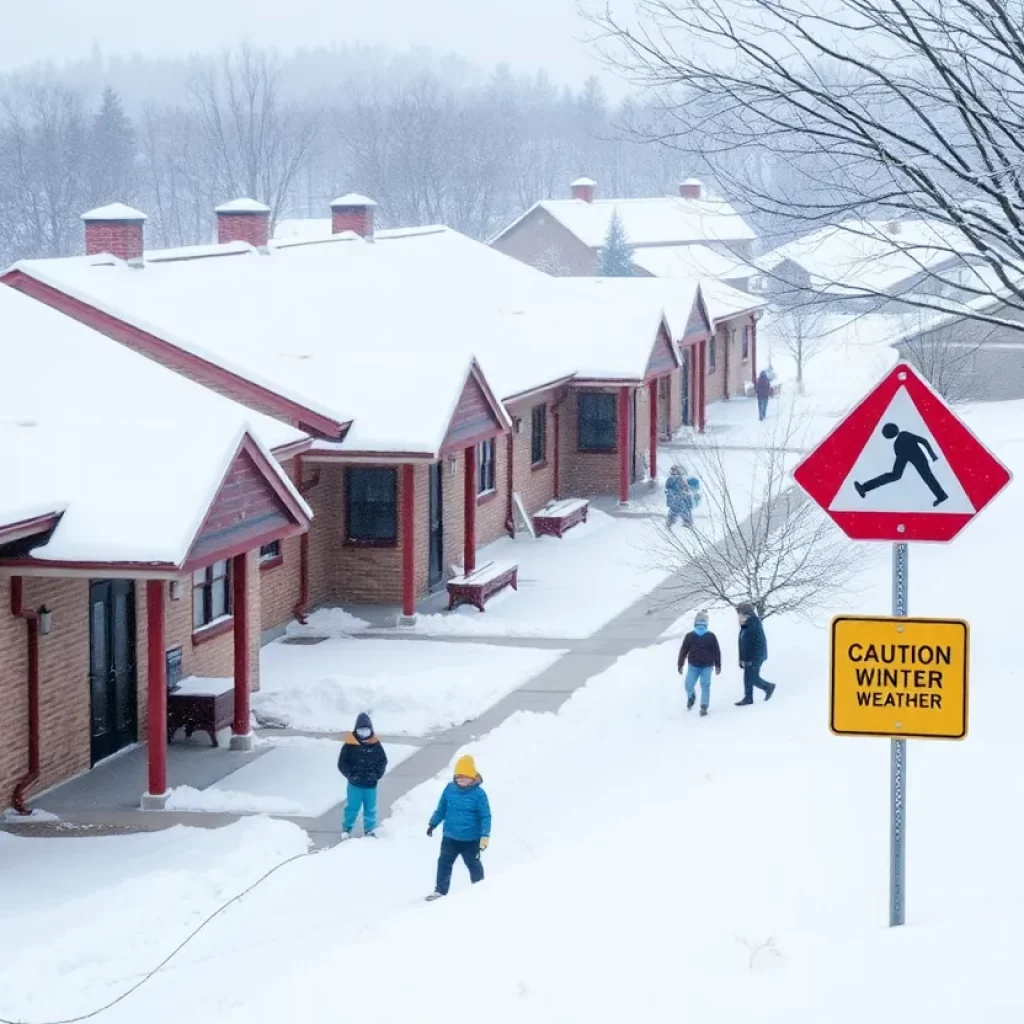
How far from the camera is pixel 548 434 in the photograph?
33.5 m

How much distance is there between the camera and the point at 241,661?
Result: 1703 centimetres

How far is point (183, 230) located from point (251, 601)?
350 feet

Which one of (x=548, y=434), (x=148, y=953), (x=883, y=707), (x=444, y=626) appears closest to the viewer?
(x=883, y=707)

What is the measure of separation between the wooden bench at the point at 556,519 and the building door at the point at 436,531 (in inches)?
176

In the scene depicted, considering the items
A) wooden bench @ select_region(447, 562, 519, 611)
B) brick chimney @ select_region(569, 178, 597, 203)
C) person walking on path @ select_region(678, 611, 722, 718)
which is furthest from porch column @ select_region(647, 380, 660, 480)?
brick chimney @ select_region(569, 178, 597, 203)

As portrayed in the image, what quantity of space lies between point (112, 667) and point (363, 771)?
4084 mm

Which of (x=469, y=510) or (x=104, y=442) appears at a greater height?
(x=104, y=442)

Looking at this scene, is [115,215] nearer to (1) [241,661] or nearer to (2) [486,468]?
(2) [486,468]

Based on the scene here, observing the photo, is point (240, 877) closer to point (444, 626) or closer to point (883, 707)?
point (883, 707)

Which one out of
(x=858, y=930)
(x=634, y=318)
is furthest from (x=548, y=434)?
(x=858, y=930)

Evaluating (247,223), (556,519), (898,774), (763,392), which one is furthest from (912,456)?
(763,392)

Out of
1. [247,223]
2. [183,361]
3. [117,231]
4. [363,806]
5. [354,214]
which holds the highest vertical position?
[354,214]

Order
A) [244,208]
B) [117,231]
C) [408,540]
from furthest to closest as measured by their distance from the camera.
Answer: [244,208], [117,231], [408,540]

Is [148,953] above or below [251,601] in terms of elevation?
below
